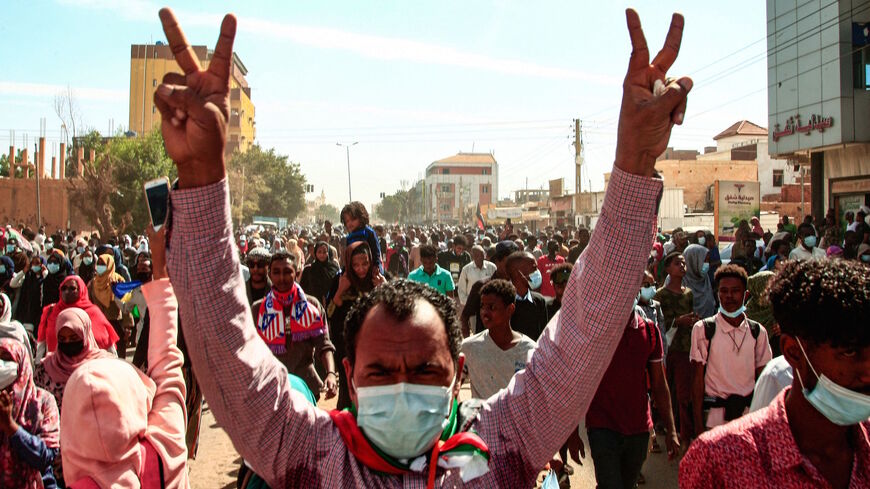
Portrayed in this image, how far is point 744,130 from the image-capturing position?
198 ft

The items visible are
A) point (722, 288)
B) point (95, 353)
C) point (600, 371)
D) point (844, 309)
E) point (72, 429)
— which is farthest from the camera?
point (722, 288)

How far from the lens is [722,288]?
517 centimetres

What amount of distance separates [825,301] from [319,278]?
295 inches

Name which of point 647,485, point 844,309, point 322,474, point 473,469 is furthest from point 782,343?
point 647,485

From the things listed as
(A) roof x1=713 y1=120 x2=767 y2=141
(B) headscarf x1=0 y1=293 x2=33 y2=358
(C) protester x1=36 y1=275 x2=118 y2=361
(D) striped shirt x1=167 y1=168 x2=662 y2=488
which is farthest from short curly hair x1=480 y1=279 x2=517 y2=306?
(A) roof x1=713 y1=120 x2=767 y2=141

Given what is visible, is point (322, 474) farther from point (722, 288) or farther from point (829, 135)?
point (829, 135)

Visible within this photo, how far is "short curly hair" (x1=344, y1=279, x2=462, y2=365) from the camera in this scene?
1764mm

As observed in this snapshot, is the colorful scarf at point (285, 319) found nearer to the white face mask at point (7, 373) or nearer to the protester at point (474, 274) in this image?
the white face mask at point (7, 373)

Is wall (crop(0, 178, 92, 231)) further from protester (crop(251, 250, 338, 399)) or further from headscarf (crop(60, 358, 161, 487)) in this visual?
headscarf (crop(60, 358, 161, 487))

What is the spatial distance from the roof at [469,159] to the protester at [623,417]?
410 ft

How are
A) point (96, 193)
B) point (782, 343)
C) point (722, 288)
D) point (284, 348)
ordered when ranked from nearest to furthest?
point (782, 343) < point (722, 288) < point (284, 348) < point (96, 193)

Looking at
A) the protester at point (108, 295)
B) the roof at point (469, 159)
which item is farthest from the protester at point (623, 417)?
the roof at point (469, 159)

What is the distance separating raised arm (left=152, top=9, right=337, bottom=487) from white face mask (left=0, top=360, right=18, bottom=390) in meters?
2.66

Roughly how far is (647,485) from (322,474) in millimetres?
4943
